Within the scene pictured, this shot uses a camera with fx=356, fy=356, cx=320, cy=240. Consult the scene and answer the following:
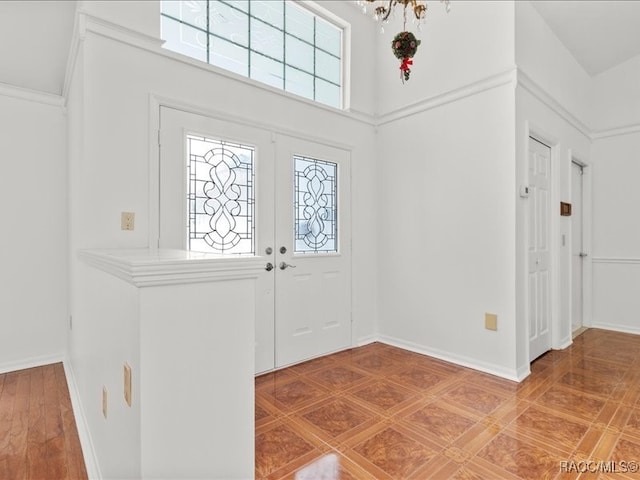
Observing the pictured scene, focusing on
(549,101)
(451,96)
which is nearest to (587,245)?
(549,101)

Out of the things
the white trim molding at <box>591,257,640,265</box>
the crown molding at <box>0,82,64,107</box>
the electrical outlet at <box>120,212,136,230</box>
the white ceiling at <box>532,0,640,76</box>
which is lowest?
the white trim molding at <box>591,257,640,265</box>

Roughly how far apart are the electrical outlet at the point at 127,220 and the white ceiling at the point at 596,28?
141 inches

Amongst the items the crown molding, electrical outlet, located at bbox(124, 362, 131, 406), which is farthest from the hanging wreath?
the crown molding

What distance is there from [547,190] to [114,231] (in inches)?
141

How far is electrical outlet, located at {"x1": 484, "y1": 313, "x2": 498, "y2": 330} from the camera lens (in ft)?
9.44

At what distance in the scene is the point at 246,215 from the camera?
9.08 ft

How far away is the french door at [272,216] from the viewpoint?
8.00ft

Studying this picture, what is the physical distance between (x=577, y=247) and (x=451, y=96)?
2.48 m

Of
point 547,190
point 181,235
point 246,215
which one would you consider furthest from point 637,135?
point 181,235

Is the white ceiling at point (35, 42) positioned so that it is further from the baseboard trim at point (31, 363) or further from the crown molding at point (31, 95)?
the baseboard trim at point (31, 363)

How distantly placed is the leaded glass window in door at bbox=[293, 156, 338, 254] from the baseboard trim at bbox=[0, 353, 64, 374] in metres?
2.36

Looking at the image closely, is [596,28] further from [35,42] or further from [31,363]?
[31,363]

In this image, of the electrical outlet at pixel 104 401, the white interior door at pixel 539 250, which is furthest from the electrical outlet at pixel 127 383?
the white interior door at pixel 539 250

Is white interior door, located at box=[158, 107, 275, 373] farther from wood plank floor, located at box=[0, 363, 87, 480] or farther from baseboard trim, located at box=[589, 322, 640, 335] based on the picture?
baseboard trim, located at box=[589, 322, 640, 335]
